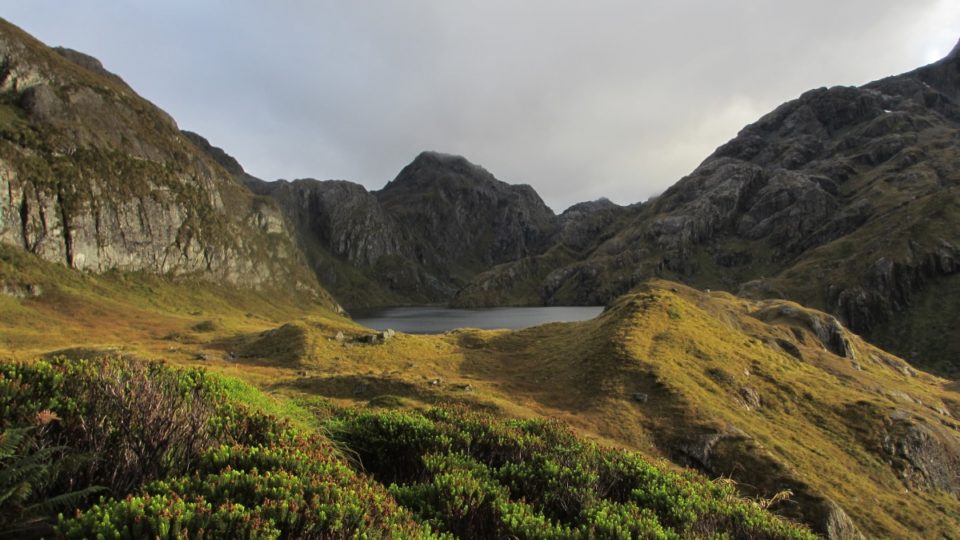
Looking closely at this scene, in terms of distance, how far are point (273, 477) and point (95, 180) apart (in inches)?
6135

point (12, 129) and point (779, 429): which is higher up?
point (12, 129)

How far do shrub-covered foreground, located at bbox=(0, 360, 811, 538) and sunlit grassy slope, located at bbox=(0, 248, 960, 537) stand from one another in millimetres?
8832

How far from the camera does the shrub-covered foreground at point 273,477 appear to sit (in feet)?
22.1

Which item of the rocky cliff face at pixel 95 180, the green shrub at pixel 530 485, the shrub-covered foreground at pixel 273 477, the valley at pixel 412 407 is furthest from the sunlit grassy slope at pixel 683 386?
the rocky cliff face at pixel 95 180

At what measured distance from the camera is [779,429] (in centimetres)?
4062

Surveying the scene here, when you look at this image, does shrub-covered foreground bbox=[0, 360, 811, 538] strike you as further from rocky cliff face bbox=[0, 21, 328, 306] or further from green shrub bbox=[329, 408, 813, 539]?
rocky cliff face bbox=[0, 21, 328, 306]

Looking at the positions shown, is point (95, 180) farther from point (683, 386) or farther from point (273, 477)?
point (273, 477)

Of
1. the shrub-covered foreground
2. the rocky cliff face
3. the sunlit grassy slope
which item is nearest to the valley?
the shrub-covered foreground

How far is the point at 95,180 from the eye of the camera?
12775 centimetres

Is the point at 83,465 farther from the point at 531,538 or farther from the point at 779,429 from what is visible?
the point at 779,429

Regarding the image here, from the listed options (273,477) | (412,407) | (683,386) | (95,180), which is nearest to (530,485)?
(273,477)

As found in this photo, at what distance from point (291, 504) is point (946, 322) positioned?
211883mm

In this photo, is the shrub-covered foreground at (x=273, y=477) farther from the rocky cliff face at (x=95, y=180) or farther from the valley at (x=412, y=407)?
the rocky cliff face at (x=95, y=180)

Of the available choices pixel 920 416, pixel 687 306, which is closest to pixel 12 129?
pixel 687 306
